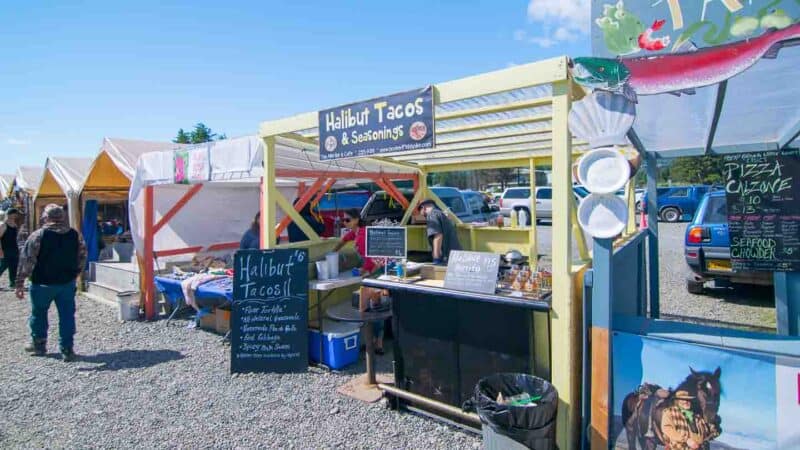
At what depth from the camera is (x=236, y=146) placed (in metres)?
5.54

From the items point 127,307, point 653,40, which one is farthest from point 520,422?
point 127,307

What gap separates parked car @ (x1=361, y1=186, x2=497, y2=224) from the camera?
33.8 feet

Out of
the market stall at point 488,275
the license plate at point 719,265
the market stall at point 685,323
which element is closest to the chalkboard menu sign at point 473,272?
the market stall at point 488,275

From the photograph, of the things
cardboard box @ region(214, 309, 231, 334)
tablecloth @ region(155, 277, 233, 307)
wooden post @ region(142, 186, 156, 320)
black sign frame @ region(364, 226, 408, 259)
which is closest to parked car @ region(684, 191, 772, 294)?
black sign frame @ region(364, 226, 408, 259)

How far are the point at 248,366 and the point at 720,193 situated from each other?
7.94m

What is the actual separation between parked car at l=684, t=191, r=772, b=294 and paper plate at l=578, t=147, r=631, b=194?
515 centimetres

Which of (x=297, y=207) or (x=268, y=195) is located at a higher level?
(x=268, y=195)

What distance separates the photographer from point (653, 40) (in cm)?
232

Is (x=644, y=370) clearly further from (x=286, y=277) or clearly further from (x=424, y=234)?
(x=424, y=234)

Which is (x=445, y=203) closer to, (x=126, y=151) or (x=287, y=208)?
(x=287, y=208)

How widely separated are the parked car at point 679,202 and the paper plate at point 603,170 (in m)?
20.7

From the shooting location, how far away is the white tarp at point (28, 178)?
14.9 metres

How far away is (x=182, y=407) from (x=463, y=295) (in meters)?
2.84

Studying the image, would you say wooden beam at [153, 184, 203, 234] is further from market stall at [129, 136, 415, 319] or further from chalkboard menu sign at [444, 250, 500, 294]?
chalkboard menu sign at [444, 250, 500, 294]
